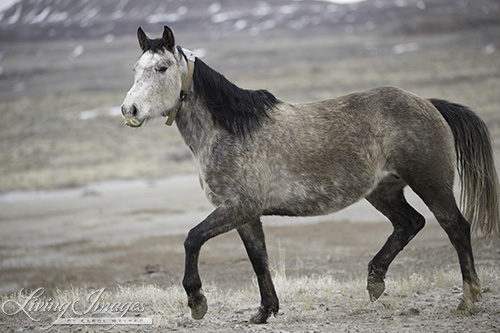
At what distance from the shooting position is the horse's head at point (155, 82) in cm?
505

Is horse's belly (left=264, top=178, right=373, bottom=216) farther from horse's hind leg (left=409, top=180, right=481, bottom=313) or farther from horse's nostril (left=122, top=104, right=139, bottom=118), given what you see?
horse's nostril (left=122, top=104, right=139, bottom=118)

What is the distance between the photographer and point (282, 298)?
6.70 meters

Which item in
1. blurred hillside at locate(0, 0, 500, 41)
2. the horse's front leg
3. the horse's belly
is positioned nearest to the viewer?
the horse's front leg

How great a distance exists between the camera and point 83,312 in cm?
635

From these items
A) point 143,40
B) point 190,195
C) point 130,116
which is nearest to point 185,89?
point 143,40

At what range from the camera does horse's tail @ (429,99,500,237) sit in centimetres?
625

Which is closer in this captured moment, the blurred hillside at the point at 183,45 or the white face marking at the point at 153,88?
the white face marking at the point at 153,88

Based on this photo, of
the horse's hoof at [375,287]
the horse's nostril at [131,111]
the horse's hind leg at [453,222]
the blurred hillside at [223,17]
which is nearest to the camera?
the horse's nostril at [131,111]

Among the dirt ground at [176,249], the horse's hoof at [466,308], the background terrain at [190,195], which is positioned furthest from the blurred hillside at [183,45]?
the horse's hoof at [466,308]

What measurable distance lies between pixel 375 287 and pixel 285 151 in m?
1.81

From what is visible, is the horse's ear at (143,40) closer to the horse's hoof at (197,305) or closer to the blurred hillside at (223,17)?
the horse's hoof at (197,305)

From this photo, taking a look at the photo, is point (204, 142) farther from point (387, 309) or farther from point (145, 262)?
point (145, 262)

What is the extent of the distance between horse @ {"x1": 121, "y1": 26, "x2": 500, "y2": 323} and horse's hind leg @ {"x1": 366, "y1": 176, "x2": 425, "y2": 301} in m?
0.02

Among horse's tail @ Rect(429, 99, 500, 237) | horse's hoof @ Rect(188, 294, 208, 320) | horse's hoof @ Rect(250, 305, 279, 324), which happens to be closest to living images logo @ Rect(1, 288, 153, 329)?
horse's hoof @ Rect(188, 294, 208, 320)
